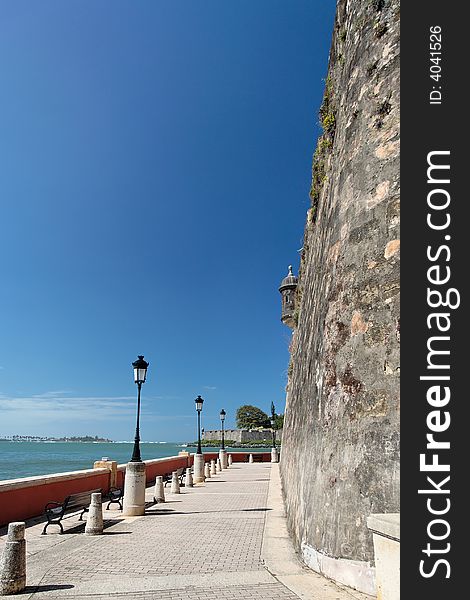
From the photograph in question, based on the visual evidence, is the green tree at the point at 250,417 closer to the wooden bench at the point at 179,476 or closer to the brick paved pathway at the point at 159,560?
the wooden bench at the point at 179,476

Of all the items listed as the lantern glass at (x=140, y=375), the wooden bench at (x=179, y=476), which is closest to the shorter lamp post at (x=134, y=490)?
the lantern glass at (x=140, y=375)

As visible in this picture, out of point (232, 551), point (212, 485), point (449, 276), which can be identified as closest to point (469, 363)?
point (449, 276)

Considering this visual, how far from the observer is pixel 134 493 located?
12.6m

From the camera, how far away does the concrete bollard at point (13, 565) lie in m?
5.97

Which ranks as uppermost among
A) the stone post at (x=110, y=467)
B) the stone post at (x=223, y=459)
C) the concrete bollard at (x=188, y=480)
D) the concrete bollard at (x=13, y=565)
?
the concrete bollard at (x=13, y=565)

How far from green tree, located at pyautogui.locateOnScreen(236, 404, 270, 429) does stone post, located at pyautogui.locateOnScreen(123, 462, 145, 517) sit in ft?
368

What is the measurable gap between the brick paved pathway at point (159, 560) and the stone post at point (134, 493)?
14.8 inches

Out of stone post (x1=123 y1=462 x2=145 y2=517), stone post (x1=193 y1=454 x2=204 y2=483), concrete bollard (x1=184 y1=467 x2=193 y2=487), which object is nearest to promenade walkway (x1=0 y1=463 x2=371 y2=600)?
stone post (x1=123 y1=462 x2=145 y2=517)

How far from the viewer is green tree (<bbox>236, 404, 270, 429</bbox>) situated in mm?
123188

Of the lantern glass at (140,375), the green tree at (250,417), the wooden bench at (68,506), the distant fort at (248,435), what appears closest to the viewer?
the wooden bench at (68,506)

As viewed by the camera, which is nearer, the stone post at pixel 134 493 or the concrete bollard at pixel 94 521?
the concrete bollard at pixel 94 521

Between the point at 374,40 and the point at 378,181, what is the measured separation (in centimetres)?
282

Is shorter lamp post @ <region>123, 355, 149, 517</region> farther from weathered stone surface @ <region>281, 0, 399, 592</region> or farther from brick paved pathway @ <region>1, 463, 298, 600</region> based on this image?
weathered stone surface @ <region>281, 0, 399, 592</region>

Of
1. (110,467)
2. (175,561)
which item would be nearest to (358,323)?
(175,561)
